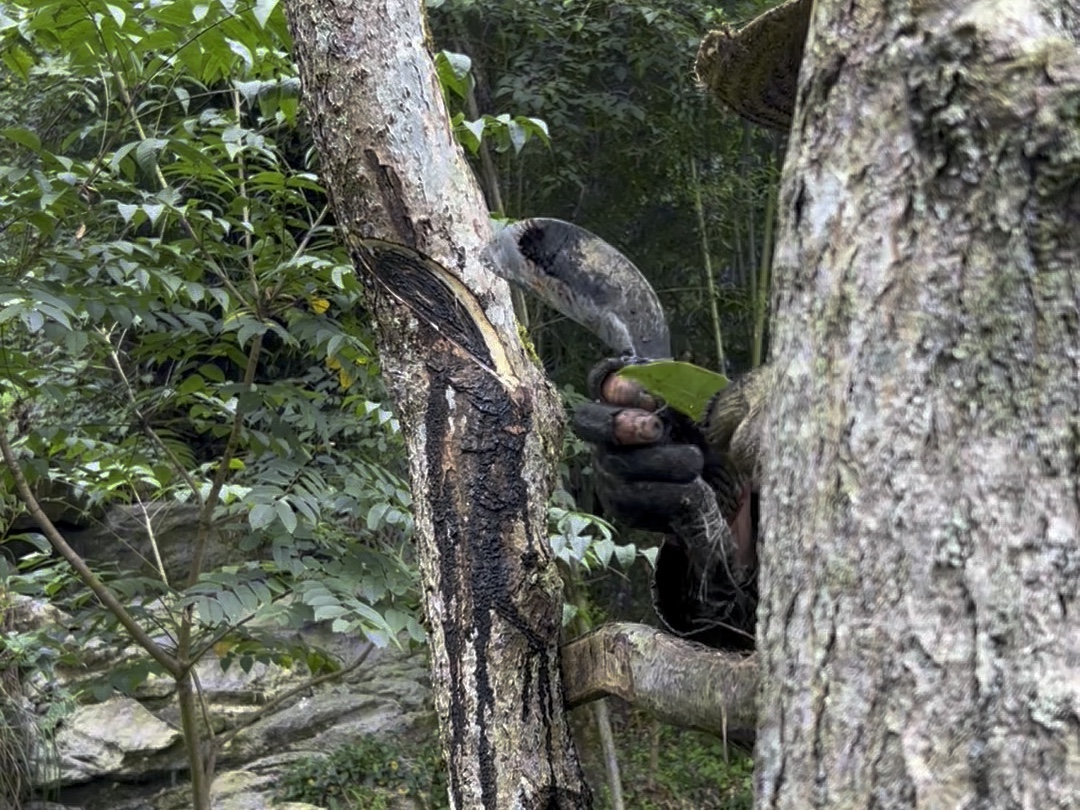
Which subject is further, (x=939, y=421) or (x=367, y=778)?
(x=367, y=778)

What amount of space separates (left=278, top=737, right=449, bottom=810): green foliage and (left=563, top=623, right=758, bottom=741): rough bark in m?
3.82

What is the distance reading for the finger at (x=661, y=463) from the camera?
102 centimetres

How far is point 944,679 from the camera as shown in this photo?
0.52 m

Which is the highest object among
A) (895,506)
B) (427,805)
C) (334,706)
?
(895,506)

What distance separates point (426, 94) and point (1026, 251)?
79 cm

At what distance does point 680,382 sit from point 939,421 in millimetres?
403

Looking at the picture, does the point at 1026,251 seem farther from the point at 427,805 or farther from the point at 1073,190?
the point at 427,805

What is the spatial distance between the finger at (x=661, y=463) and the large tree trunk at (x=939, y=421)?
16.8 inches

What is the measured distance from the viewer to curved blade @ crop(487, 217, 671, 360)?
3.21 ft

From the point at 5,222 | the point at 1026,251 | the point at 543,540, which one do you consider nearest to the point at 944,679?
the point at 1026,251

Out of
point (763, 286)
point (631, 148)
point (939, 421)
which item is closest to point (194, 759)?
point (939, 421)

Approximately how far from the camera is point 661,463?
1024mm

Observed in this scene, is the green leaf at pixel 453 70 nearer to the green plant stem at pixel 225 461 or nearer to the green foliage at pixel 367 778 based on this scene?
the green plant stem at pixel 225 461

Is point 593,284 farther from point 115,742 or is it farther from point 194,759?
point 115,742
